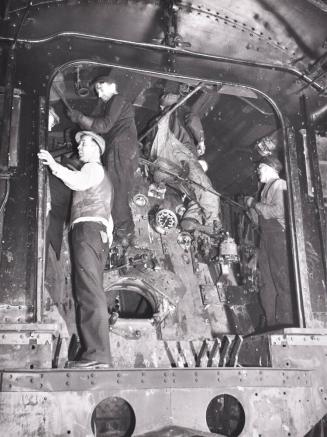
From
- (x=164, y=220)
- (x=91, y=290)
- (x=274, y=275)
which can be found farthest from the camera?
(x=164, y=220)

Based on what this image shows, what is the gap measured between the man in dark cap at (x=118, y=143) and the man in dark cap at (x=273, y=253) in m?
1.60

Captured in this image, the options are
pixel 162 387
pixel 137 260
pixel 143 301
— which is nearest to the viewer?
pixel 162 387

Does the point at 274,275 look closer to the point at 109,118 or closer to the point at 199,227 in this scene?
the point at 199,227

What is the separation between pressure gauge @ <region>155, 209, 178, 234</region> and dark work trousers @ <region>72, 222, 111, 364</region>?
1454mm

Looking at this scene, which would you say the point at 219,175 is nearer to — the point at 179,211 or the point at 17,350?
the point at 179,211

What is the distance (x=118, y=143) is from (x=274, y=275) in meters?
2.30

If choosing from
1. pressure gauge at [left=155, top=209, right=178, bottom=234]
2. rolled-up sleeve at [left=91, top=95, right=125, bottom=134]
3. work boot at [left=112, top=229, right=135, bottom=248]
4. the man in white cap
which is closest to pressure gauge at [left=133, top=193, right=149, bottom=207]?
pressure gauge at [left=155, top=209, right=178, bottom=234]

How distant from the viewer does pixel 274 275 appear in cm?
511

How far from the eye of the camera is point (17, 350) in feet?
10.4

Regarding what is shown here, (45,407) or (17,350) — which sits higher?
(17,350)

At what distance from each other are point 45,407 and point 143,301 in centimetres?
299

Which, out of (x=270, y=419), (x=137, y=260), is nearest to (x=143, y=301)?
(x=137, y=260)

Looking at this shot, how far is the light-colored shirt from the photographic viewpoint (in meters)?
3.90

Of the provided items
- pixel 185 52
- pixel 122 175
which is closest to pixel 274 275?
pixel 122 175
